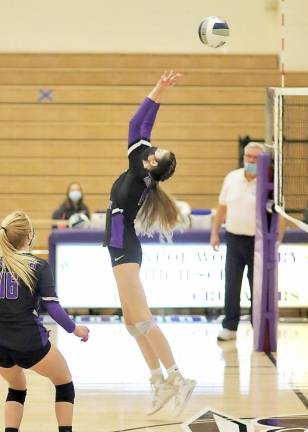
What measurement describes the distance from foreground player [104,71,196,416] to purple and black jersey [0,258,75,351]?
4.79ft

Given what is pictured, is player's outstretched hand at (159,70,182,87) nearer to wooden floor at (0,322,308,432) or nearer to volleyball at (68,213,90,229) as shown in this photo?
wooden floor at (0,322,308,432)

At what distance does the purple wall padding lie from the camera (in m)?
9.70

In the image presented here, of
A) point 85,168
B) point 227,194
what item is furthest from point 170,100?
point 227,194

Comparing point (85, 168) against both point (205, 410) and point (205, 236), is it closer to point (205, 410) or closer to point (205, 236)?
point (205, 236)

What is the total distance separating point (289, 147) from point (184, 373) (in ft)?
26.0

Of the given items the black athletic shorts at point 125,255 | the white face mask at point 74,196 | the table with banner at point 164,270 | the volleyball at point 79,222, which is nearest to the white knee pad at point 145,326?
the black athletic shorts at point 125,255

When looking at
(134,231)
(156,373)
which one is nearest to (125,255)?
(134,231)

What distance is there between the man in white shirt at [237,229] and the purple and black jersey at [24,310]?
4628mm

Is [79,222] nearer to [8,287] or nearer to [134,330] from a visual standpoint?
[134,330]

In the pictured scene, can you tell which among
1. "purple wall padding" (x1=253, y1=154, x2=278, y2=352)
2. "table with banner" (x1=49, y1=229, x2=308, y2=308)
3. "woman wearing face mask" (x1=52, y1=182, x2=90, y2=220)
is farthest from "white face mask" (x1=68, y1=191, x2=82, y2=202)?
"purple wall padding" (x1=253, y1=154, x2=278, y2=352)

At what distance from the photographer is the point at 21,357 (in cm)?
569
